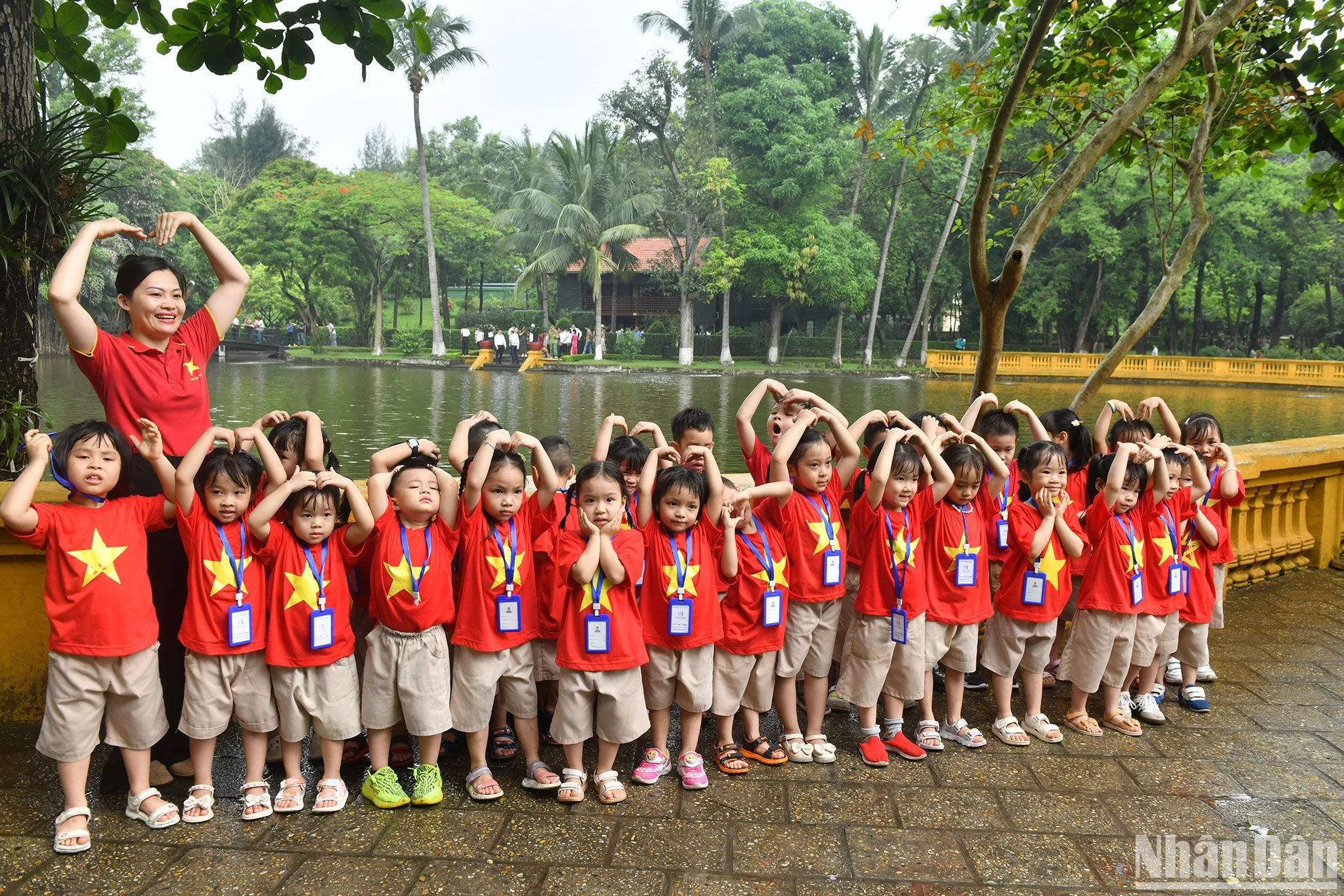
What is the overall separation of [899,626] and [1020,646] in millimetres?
653

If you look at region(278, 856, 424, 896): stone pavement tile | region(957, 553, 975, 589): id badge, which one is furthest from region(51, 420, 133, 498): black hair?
region(957, 553, 975, 589): id badge

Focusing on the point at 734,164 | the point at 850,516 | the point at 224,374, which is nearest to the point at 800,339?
the point at 734,164

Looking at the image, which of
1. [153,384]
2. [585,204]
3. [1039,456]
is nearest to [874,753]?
[1039,456]

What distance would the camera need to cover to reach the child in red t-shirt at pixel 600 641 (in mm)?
3287

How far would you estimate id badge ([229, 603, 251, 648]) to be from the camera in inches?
123

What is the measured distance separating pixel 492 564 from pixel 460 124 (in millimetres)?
56076

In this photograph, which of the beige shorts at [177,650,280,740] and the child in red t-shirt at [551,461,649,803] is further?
the child in red t-shirt at [551,461,649,803]

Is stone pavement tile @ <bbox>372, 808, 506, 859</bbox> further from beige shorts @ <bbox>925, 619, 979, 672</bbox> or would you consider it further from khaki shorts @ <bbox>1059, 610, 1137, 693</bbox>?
khaki shorts @ <bbox>1059, 610, 1137, 693</bbox>

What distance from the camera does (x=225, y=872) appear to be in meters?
2.70

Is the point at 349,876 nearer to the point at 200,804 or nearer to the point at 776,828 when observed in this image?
the point at 200,804

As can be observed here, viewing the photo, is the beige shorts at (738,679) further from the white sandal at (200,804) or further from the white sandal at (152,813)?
the white sandal at (152,813)

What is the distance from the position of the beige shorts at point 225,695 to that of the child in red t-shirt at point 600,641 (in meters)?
1.00

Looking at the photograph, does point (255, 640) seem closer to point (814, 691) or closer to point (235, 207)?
point (814, 691)

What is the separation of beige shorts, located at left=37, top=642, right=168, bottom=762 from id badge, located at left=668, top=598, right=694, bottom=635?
1751 mm
